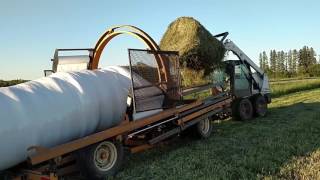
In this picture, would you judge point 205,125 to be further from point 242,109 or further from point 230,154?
point 242,109

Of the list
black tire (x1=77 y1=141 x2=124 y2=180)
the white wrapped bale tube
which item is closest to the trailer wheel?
the white wrapped bale tube

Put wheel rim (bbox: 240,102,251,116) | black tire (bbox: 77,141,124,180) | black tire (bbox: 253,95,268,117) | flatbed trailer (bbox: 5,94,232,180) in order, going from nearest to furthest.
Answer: flatbed trailer (bbox: 5,94,232,180)
black tire (bbox: 77,141,124,180)
wheel rim (bbox: 240,102,251,116)
black tire (bbox: 253,95,268,117)

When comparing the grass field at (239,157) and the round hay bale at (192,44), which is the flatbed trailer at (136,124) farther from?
the round hay bale at (192,44)

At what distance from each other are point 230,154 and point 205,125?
2265 mm

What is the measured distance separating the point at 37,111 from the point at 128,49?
2.07m

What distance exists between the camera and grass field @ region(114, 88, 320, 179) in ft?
21.3

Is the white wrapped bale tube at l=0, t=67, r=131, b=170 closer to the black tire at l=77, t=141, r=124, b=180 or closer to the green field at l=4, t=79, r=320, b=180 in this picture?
the black tire at l=77, t=141, r=124, b=180

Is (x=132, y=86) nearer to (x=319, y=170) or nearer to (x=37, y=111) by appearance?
(x=37, y=111)

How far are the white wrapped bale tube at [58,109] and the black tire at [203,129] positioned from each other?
285cm

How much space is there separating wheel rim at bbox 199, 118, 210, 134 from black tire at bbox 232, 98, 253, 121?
12.5 ft

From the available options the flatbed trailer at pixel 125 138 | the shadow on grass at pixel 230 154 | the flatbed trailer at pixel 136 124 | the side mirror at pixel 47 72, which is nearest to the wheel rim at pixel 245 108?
the flatbed trailer at pixel 136 124

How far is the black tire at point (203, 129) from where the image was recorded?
9797 millimetres

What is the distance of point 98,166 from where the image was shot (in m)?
6.52

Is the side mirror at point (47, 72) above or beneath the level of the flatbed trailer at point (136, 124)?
above
